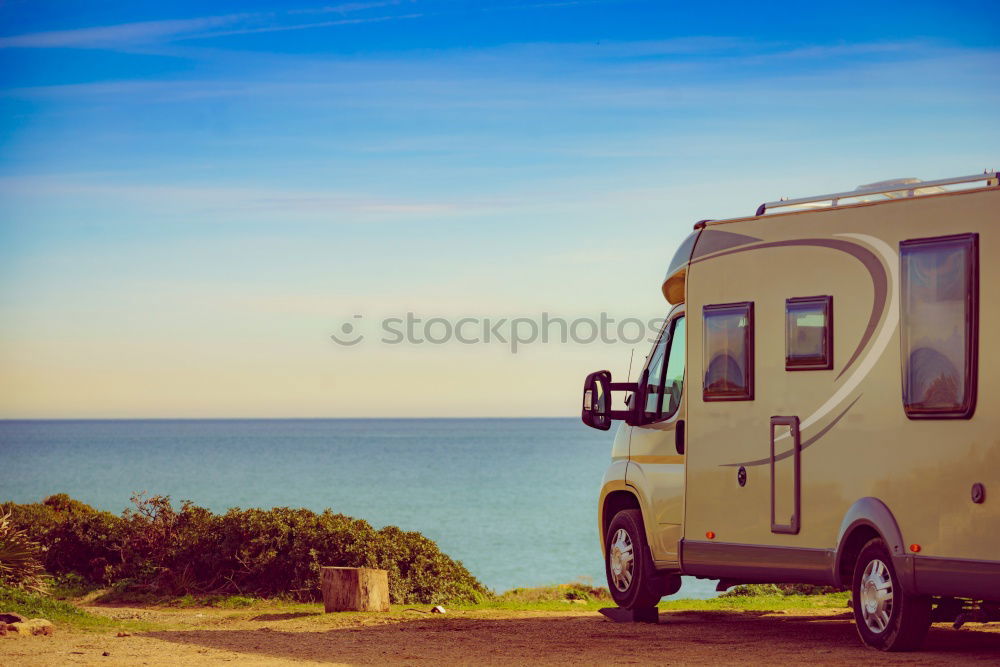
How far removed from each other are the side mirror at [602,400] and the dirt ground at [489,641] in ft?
6.52

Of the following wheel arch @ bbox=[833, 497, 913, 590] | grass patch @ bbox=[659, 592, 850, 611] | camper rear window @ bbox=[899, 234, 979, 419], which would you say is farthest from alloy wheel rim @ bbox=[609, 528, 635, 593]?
camper rear window @ bbox=[899, 234, 979, 419]

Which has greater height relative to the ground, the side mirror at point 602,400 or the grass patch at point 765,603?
the side mirror at point 602,400

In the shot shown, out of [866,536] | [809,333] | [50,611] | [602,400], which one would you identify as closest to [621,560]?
[602,400]

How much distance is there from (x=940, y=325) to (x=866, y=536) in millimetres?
1825

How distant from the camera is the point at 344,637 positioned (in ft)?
38.9

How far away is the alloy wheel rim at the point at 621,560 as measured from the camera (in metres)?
12.8

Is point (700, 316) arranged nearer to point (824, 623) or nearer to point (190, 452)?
point (824, 623)

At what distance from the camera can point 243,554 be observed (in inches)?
613

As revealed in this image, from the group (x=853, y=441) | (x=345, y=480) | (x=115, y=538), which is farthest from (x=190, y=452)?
(x=853, y=441)

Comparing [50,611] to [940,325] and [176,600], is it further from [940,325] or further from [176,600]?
[940,325]

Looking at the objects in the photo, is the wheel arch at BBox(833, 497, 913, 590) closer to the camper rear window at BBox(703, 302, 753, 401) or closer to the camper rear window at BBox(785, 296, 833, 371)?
the camper rear window at BBox(785, 296, 833, 371)

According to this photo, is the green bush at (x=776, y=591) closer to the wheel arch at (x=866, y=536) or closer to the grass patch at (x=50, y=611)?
the wheel arch at (x=866, y=536)

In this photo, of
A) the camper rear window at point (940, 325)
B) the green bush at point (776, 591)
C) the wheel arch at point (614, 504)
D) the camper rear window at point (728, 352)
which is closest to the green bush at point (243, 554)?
the wheel arch at point (614, 504)

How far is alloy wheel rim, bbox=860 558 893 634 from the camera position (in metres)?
9.86
